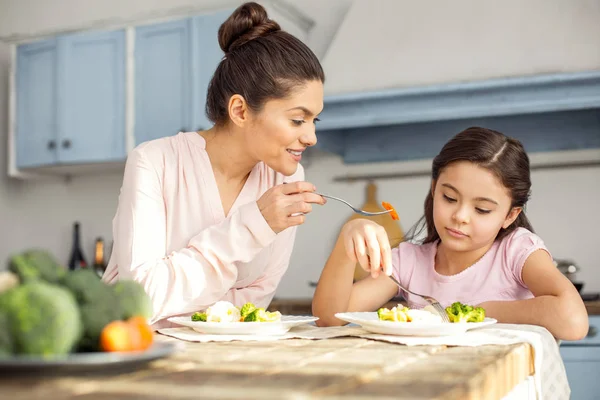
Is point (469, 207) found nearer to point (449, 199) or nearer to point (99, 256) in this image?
point (449, 199)

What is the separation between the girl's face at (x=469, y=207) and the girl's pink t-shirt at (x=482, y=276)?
54mm

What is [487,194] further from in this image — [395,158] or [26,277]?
[395,158]

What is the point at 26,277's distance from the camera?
2.27ft

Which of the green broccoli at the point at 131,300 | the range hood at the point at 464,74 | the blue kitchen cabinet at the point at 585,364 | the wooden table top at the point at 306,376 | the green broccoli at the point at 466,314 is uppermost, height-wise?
the range hood at the point at 464,74

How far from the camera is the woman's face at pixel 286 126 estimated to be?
5.35ft

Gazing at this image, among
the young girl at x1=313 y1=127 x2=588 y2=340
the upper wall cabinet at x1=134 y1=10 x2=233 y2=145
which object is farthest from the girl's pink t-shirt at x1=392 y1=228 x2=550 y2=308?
the upper wall cabinet at x1=134 y1=10 x2=233 y2=145

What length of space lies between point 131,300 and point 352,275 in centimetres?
91

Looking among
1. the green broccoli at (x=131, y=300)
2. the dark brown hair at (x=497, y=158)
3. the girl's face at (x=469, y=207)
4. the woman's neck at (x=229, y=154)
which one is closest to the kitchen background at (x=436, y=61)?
the dark brown hair at (x=497, y=158)

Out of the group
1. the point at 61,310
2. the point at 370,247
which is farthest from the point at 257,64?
the point at 61,310

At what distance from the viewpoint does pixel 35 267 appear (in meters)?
0.71

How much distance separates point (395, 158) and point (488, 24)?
0.76 meters

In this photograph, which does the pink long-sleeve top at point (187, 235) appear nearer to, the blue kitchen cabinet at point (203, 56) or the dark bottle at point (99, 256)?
the blue kitchen cabinet at point (203, 56)

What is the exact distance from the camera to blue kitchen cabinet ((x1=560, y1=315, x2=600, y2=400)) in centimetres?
250

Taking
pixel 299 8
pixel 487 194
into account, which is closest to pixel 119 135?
pixel 299 8
